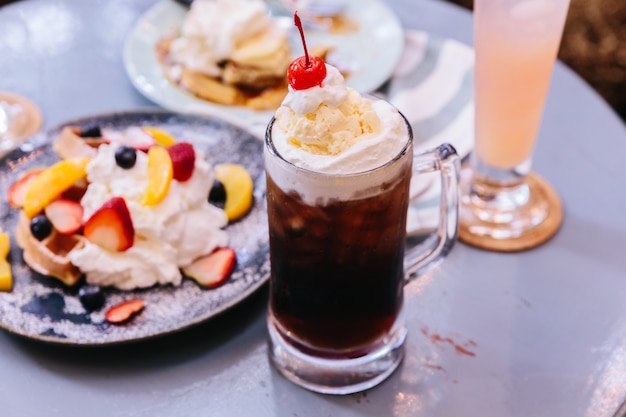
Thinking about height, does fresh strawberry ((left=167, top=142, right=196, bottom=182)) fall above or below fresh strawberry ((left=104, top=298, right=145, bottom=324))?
above

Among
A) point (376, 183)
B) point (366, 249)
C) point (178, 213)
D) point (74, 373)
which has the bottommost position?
point (74, 373)

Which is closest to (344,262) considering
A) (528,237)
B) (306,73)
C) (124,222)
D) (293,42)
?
(306,73)

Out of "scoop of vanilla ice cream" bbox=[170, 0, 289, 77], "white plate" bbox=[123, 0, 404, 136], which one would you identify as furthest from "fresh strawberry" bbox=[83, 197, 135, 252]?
"scoop of vanilla ice cream" bbox=[170, 0, 289, 77]

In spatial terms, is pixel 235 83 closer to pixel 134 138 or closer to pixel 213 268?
pixel 134 138

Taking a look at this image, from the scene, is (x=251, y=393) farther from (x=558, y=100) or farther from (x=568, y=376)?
(x=558, y=100)

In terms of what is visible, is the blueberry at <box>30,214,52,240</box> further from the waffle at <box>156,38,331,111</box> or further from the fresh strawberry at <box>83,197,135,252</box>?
the waffle at <box>156,38,331,111</box>

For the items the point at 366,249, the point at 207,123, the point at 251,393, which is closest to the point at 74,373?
the point at 251,393

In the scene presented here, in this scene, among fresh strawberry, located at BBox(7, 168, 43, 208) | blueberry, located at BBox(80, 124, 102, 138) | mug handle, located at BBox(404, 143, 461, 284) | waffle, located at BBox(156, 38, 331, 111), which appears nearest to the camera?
mug handle, located at BBox(404, 143, 461, 284)
